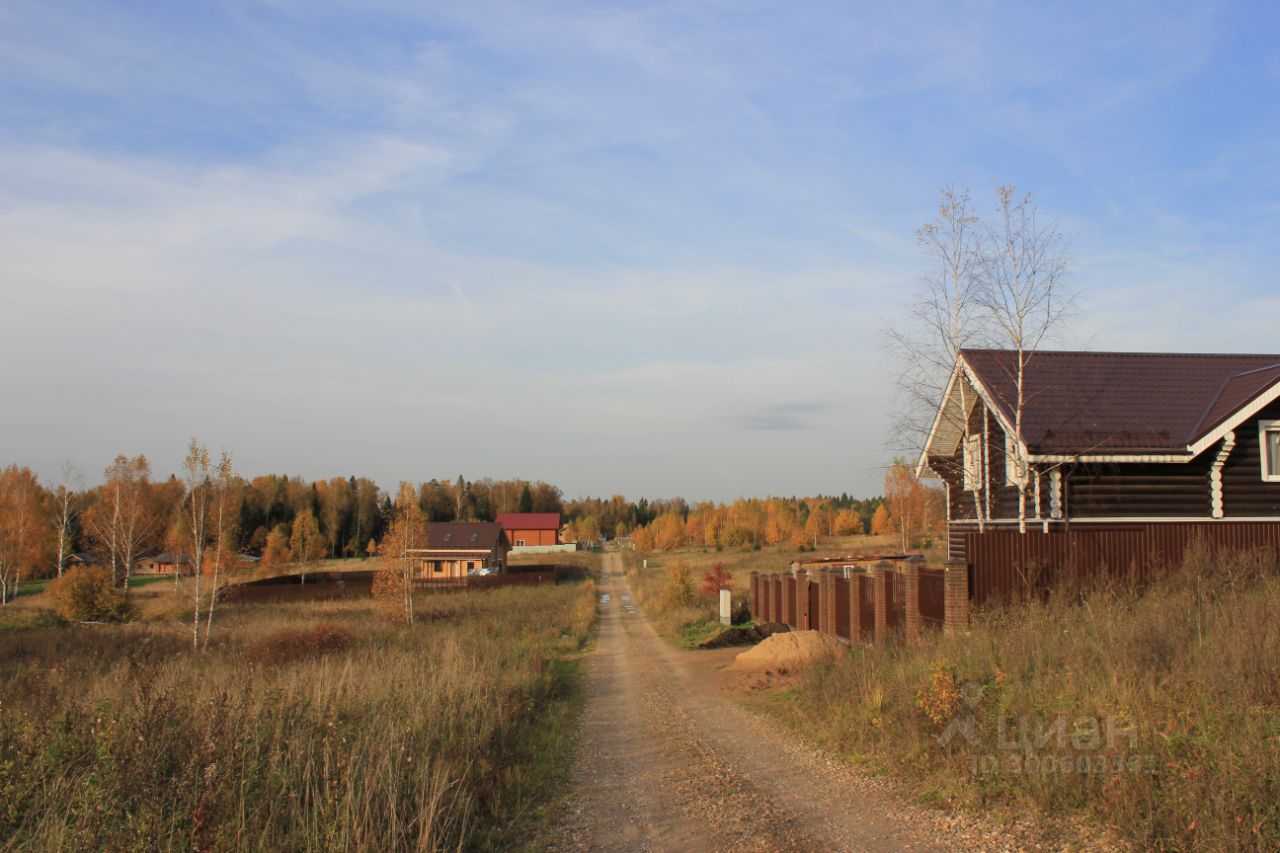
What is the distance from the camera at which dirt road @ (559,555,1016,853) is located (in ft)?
20.9

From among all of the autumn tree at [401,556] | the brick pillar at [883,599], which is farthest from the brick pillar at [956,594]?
the autumn tree at [401,556]

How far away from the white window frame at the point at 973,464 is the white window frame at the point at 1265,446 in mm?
4941

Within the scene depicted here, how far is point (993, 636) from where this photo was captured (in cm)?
1041

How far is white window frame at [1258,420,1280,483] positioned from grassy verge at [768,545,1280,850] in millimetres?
5843

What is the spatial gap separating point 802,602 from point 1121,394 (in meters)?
9.35

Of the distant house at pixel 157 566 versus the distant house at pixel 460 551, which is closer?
the distant house at pixel 460 551

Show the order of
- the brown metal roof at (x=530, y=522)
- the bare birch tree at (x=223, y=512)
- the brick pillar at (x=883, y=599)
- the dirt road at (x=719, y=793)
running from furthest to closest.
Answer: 1. the brown metal roof at (x=530, y=522)
2. the bare birch tree at (x=223, y=512)
3. the brick pillar at (x=883, y=599)
4. the dirt road at (x=719, y=793)

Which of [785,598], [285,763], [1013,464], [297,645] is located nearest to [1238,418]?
[1013,464]

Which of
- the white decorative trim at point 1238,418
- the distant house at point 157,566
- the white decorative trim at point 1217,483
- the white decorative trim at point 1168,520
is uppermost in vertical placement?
the white decorative trim at point 1238,418

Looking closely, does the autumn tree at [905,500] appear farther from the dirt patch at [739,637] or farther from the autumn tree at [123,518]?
the autumn tree at [123,518]

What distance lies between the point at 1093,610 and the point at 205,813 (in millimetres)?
10138

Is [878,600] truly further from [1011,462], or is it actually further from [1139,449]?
[1139,449]

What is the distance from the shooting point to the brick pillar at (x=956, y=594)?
1299 centimetres

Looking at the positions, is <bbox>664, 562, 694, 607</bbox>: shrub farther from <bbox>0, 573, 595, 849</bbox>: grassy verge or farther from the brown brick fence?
<bbox>0, 573, 595, 849</bbox>: grassy verge
